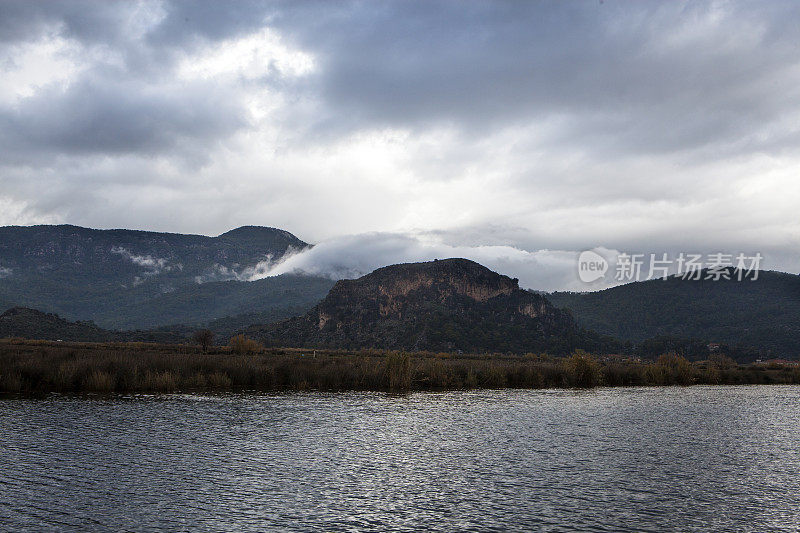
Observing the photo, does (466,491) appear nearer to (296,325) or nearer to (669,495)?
(669,495)

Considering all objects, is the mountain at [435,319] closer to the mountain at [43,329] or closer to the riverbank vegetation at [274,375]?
the mountain at [43,329]

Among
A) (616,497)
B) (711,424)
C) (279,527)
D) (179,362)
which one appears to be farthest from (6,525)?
(179,362)

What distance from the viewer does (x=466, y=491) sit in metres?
16.0

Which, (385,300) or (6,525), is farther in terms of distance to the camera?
(385,300)

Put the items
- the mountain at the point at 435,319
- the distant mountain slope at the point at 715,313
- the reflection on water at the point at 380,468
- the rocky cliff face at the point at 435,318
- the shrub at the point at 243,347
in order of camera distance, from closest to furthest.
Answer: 1. the reflection on water at the point at 380,468
2. the shrub at the point at 243,347
3. the distant mountain slope at the point at 715,313
4. the mountain at the point at 435,319
5. the rocky cliff face at the point at 435,318

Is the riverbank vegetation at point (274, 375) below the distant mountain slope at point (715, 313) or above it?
below

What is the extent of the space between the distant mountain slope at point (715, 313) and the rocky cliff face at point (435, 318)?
2465 centimetres

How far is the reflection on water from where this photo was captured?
13562 millimetres

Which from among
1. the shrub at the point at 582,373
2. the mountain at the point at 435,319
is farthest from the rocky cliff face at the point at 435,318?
the shrub at the point at 582,373

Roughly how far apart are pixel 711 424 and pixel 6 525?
95.1 ft

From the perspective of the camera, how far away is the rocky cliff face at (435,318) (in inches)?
5891

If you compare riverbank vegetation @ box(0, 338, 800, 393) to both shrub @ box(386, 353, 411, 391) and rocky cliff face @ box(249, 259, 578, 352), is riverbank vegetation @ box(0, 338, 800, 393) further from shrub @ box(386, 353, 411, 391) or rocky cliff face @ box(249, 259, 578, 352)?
rocky cliff face @ box(249, 259, 578, 352)

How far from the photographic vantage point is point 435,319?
159 metres

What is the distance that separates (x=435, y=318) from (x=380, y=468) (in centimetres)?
14156
